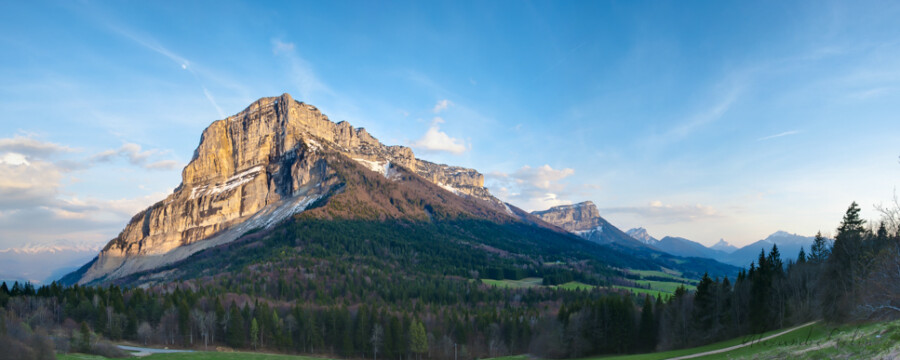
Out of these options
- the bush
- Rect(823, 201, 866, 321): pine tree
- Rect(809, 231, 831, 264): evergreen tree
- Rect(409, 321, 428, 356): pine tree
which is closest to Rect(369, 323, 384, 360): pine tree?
Rect(409, 321, 428, 356): pine tree

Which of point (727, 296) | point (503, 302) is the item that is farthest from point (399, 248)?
point (727, 296)

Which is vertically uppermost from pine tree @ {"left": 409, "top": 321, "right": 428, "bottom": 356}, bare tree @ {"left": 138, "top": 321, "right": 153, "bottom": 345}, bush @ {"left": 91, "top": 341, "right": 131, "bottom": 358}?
bush @ {"left": 91, "top": 341, "right": 131, "bottom": 358}

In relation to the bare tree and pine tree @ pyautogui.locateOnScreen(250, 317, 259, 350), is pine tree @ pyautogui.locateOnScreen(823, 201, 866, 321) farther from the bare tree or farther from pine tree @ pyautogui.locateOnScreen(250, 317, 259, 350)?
the bare tree

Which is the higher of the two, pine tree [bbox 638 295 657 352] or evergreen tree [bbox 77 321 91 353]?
evergreen tree [bbox 77 321 91 353]

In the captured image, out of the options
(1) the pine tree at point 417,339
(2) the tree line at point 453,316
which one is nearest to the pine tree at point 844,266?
(2) the tree line at point 453,316

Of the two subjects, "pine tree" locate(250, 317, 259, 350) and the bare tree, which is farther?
"pine tree" locate(250, 317, 259, 350)

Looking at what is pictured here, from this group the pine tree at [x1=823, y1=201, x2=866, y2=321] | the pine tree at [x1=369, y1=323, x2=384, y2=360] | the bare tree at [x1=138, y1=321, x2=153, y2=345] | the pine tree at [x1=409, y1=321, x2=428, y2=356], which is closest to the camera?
the pine tree at [x1=823, y1=201, x2=866, y2=321]

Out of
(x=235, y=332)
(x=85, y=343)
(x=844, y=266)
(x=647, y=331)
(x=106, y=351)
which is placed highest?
(x=844, y=266)

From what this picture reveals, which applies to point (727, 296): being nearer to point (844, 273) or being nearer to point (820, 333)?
point (844, 273)

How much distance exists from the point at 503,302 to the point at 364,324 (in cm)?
5418

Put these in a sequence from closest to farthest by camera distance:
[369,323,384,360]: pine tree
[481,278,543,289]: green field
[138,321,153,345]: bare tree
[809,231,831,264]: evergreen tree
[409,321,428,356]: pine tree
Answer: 1. [809,231,831,264]: evergreen tree
2. [138,321,153,345]: bare tree
3. [409,321,428,356]: pine tree
4. [369,323,384,360]: pine tree
5. [481,278,543,289]: green field

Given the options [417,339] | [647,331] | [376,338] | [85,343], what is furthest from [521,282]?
[85,343]

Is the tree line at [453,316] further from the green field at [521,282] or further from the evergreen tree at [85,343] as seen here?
the green field at [521,282]

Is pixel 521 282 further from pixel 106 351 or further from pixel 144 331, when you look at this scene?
pixel 106 351
